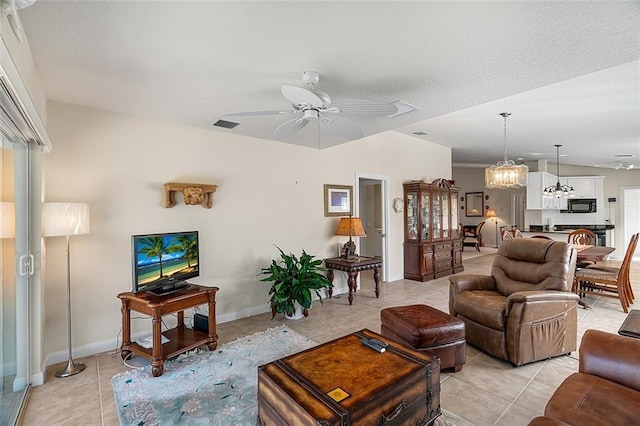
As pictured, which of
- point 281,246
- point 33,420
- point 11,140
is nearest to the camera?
point 33,420

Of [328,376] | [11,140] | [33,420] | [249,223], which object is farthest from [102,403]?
[249,223]

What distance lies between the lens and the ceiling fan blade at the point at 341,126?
2.41 m

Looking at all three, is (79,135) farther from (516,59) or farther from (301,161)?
(516,59)

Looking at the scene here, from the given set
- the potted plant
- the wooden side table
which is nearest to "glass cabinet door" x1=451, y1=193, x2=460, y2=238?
the wooden side table

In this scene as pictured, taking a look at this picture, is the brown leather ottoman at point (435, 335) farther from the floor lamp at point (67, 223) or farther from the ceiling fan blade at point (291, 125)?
the floor lamp at point (67, 223)

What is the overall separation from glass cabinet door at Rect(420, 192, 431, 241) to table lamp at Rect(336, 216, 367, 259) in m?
1.88

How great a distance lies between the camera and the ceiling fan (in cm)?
204

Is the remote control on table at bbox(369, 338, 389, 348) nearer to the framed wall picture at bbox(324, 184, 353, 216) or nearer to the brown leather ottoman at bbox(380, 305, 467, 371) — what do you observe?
the brown leather ottoman at bbox(380, 305, 467, 371)

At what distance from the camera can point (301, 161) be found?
4707mm

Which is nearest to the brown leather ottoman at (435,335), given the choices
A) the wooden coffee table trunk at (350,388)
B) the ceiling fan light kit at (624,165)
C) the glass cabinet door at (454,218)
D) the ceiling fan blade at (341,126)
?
the wooden coffee table trunk at (350,388)

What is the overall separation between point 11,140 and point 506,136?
6895mm

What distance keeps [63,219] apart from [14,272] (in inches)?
19.4

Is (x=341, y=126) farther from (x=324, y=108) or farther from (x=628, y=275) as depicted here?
(x=628, y=275)

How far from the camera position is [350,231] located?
4797 millimetres
